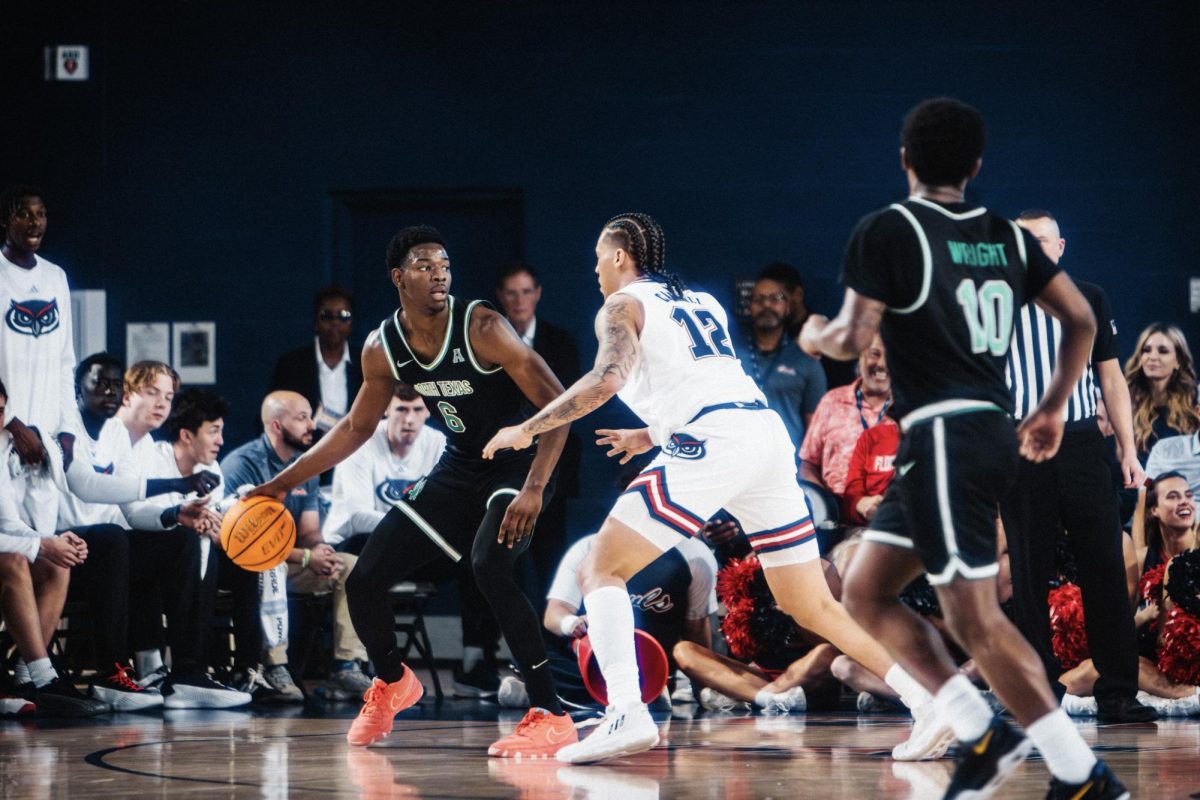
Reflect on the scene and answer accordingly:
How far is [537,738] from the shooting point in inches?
209

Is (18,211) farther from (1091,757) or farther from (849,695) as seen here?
(1091,757)

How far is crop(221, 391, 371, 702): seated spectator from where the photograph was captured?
7.81 meters

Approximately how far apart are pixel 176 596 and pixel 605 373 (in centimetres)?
343

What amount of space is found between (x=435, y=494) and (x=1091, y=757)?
2752 mm

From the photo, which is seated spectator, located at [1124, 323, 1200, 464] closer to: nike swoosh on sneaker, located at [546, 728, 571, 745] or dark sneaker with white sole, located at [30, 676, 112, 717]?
nike swoosh on sneaker, located at [546, 728, 571, 745]

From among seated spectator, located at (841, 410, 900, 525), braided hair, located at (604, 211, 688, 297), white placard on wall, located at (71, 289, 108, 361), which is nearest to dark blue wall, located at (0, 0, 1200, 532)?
white placard on wall, located at (71, 289, 108, 361)

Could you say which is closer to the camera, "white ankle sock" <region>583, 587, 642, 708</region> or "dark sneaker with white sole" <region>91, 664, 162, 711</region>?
"white ankle sock" <region>583, 587, 642, 708</region>

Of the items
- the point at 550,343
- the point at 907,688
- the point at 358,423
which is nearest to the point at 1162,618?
the point at 907,688

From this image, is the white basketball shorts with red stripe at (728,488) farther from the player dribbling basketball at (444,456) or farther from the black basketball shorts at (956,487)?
the black basketball shorts at (956,487)

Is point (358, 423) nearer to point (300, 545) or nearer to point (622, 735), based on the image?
point (622, 735)

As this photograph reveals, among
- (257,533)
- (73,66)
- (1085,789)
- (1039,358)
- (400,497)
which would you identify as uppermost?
A: (73,66)

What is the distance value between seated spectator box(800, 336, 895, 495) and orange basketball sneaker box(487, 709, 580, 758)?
2.70m

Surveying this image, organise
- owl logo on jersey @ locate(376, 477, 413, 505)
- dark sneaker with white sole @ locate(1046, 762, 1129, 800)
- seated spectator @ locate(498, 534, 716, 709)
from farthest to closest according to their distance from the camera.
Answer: owl logo on jersey @ locate(376, 477, 413, 505) → seated spectator @ locate(498, 534, 716, 709) → dark sneaker with white sole @ locate(1046, 762, 1129, 800)

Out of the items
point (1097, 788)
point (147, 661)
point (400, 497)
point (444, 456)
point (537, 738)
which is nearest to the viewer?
point (1097, 788)
